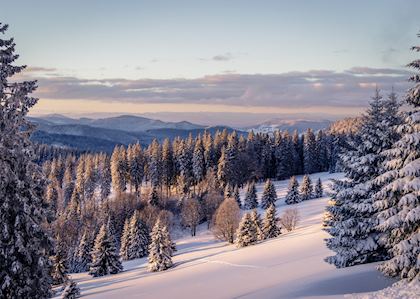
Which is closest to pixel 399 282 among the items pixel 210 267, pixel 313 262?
pixel 313 262

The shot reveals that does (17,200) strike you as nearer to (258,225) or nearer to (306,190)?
(258,225)

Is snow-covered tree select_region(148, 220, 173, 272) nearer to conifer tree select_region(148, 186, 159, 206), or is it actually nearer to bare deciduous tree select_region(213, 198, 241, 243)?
bare deciduous tree select_region(213, 198, 241, 243)

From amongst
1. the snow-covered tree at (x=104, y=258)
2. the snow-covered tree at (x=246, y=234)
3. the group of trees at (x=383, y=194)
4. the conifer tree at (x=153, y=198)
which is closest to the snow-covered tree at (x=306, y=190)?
the conifer tree at (x=153, y=198)

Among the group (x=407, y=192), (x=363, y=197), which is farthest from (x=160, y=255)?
(x=407, y=192)

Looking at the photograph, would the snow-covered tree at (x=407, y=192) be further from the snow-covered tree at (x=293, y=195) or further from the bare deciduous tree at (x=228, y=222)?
the snow-covered tree at (x=293, y=195)

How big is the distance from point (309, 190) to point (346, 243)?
64.9 metres

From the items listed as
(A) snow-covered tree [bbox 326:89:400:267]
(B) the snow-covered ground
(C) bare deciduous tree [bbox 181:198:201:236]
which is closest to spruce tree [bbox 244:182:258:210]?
(C) bare deciduous tree [bbox 181:198:201:236]

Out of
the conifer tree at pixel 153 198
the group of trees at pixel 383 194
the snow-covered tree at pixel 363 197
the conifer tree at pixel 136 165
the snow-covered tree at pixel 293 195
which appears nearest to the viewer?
the group of trees at pixel 383 194

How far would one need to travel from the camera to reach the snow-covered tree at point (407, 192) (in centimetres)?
1636

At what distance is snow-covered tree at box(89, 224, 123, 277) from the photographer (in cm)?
5197

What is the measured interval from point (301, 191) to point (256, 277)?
56247 millimetres

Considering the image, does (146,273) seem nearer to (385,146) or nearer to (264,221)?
(264,221)

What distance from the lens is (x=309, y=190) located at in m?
85.6

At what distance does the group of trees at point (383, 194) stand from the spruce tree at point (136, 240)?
45.1m
